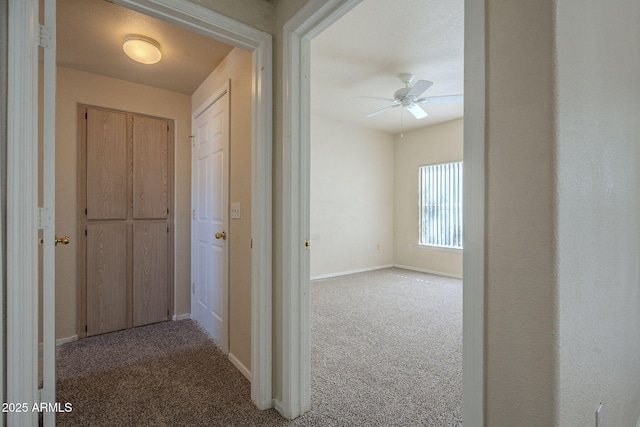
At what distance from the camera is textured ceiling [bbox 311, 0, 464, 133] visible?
7.37 ft

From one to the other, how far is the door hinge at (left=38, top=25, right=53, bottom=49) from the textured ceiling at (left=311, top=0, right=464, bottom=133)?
74.2 inches

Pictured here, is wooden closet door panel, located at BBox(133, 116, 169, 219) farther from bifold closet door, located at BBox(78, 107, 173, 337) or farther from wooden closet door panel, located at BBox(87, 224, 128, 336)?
wooden closet door panel, located at BBox(87, 224, 128, 336)

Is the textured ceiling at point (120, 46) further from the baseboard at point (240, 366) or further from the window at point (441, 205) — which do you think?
the window at point (441, 205)

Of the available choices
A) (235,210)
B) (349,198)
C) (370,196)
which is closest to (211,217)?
(235,210)

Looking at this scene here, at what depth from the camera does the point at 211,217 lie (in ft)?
8.59

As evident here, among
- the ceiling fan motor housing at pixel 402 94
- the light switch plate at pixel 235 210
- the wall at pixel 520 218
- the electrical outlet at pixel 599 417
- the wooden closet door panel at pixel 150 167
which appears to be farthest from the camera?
the ceiling fan motor housing at pixel 402 94

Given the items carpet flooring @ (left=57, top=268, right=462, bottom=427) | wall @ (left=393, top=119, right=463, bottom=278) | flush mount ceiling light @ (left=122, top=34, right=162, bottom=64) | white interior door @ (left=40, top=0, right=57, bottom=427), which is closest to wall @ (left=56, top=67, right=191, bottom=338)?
carpet flooring @ (left=57, top=268, right=462, bottom=427)

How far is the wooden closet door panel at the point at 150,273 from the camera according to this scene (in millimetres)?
2842

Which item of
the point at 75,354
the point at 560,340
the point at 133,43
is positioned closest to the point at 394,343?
the point at 560,340

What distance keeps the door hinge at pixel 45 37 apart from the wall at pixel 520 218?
1.62 m

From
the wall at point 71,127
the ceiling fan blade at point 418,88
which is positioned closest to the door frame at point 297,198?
the ceiling fan blade at point 418,88

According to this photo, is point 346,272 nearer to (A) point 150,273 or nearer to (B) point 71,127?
(A) point 150,273

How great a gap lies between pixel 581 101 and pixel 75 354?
3347mm

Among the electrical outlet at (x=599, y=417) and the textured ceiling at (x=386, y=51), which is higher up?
the textured ceiling at (x=386, y=51)
